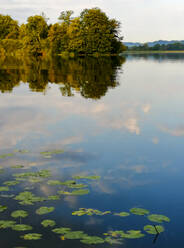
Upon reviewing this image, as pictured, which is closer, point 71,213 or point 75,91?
point 71,213

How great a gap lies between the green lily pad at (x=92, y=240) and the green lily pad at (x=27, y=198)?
199 centimetres

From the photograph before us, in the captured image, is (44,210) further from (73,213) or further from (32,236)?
(32,236)

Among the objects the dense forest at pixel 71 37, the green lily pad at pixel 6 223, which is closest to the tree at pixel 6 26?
the dense forest at pixel 71 37

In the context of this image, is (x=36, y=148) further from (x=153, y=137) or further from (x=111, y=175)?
(x=153, y=137)

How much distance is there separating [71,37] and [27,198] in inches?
4309

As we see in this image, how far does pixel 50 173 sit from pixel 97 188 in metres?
1.77

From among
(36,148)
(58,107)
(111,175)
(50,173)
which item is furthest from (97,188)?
(58,107)

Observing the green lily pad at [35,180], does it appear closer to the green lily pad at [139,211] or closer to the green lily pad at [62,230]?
the green lily pad at [62,230]

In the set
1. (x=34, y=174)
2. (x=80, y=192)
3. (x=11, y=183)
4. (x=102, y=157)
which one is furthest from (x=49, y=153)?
(x=80, y=192)

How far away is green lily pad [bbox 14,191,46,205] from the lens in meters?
7.56

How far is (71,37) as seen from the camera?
111 metres

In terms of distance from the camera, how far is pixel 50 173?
9484mm

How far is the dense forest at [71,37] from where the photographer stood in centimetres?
11094

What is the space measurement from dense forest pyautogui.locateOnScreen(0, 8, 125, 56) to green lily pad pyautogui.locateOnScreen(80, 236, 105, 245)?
108 m
